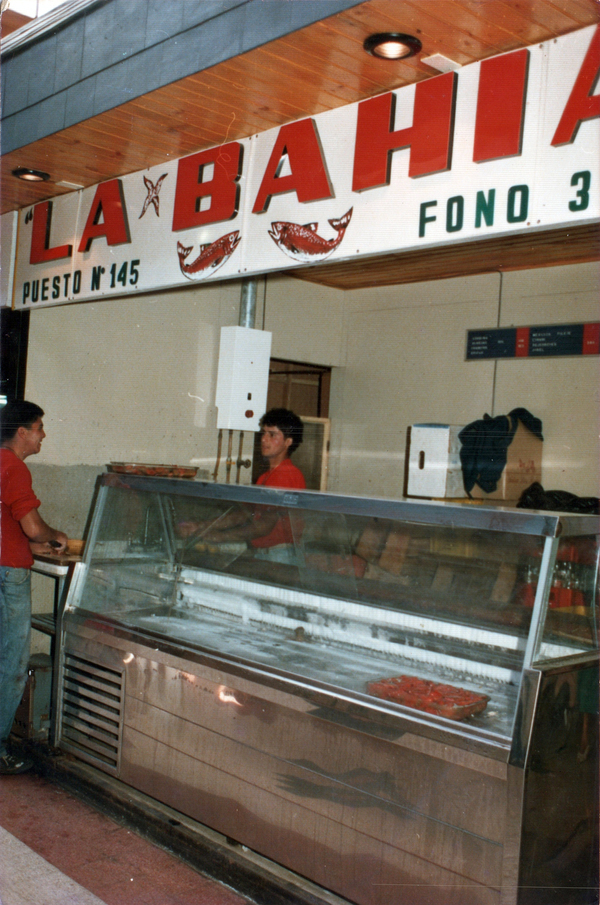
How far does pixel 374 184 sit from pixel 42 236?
2352mm

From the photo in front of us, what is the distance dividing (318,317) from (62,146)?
12.0ft

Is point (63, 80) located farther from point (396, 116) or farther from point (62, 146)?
point (396, 116)

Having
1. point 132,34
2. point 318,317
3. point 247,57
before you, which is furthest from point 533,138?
point 318,317

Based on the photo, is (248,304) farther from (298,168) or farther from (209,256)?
(298,168)

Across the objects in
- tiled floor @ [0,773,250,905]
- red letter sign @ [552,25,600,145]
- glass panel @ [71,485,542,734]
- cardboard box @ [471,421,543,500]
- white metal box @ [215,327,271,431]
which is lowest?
tiled floor @ [0,773,250,905]

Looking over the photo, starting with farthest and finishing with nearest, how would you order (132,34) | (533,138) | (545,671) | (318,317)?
(318,317) → (132,34) → (533,138) → (545,671)

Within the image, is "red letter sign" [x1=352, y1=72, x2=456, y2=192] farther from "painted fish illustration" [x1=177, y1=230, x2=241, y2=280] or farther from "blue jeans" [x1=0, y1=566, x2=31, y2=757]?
"blue jeans" [x1=0, y1=566, x2=31, y2=757]

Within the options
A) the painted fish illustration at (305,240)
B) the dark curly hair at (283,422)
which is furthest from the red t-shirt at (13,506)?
the painted fish illustration at (305,240)

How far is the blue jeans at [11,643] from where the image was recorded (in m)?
3.45

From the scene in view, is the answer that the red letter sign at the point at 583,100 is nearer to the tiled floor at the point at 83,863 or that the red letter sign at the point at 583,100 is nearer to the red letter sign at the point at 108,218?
the red letter sign at the point at 108,218

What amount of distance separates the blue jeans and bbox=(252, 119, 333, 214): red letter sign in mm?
1979

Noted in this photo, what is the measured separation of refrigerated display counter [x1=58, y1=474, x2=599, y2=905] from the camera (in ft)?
6.46

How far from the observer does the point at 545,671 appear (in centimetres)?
190

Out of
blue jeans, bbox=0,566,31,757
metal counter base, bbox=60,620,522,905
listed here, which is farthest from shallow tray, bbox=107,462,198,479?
metal counter base, bbox=60,620,522,905
